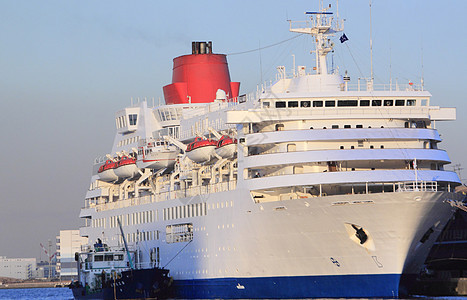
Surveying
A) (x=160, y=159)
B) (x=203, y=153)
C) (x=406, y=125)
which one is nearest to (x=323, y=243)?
(x=406, y=125)

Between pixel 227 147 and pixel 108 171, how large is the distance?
20.8 m

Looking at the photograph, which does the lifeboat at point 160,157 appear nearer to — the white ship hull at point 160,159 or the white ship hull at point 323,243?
the white ship hull at point 160,159

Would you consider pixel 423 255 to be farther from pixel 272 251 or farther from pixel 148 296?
pixel 148 296

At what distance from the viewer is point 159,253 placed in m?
71.6

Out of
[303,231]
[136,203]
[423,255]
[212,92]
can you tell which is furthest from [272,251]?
[212,92]

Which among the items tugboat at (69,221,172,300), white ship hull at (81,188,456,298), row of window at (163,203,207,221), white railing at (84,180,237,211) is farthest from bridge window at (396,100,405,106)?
tugboat at (69,221,172,300)

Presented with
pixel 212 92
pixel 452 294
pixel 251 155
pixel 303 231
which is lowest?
pixel 452 294

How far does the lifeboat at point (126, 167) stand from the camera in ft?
254

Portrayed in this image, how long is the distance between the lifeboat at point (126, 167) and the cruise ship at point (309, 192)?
6.20 meters

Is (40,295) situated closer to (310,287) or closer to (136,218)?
(136,218)

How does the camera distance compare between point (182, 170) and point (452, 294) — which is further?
point (182, 170)

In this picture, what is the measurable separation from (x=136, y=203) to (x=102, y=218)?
27.1 feet

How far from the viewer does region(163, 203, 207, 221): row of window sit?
215 feet

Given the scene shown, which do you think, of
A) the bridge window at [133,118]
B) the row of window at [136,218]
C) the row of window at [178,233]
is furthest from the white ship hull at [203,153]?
the bridge window at [133,118]
